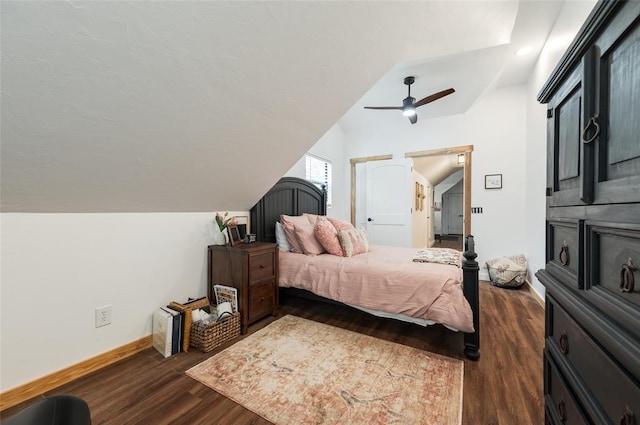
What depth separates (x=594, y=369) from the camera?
654 mm

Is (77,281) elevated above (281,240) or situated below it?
below

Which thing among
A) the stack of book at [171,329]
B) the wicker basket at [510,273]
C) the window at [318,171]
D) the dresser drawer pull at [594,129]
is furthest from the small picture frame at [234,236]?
the wicker basket at [510,273]

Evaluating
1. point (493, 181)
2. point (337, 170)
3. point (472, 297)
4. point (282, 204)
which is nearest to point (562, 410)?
point (472, 297)

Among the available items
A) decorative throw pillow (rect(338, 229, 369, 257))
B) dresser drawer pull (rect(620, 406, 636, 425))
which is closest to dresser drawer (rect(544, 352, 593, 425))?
dresser drawer pull (rect(620, 406, 636, 425))

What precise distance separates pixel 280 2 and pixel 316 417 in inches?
83.2

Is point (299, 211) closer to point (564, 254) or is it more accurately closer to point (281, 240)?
point (281, 240)

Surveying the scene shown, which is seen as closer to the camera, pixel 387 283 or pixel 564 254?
pixel 564 254

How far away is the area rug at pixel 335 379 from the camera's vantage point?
136cm

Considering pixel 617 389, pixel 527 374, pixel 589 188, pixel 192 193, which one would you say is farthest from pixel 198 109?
pixel 527 374

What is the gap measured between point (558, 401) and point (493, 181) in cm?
379

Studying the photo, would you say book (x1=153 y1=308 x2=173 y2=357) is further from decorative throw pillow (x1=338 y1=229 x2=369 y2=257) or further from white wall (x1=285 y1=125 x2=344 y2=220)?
white wall (x1=285 y1=125 x2=344 y2=220)

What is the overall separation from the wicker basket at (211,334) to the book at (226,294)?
0.48 ft

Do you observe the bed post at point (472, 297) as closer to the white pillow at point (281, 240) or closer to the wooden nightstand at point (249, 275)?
the wooden nightstand at point (249, 275)

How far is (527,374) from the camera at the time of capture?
1.66m
